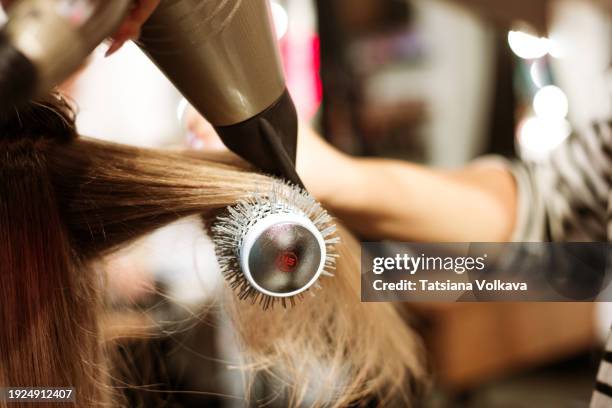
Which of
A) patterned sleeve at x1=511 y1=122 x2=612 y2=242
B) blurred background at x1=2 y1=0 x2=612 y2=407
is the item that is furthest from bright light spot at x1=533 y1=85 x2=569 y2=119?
patterned sleeve at x1=511 y1=122 x2=612 y2=242

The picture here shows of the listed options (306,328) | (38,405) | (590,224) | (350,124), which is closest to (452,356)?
(350,124)

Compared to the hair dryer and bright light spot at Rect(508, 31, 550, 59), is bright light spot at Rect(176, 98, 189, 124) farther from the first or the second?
bright light spot at Rect(508, 31, 550, 59)

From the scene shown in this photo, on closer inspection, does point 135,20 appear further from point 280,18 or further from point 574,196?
point 574,196

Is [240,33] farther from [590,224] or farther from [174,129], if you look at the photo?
[590,224]

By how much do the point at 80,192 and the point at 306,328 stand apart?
224 mm

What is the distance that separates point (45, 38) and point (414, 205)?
17.6 inches

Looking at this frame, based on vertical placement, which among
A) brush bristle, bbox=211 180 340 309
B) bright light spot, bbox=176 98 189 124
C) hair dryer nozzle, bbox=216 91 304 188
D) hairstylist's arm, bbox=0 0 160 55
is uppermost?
bright light spot, bbox=176 98 189 124

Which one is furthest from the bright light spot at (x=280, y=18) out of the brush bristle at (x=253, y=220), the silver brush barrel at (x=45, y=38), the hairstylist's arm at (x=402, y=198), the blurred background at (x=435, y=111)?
the silver brush barrel at (x=45, y=38)

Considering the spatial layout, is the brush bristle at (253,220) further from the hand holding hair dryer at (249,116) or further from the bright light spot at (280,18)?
the bright light spot at (280,18)

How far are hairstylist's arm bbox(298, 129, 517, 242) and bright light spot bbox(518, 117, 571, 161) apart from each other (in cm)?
27

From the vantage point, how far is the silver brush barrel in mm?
276

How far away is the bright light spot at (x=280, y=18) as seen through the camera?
64 cm

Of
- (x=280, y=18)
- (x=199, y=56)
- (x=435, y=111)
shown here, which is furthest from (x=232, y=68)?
(x=435, y=111)

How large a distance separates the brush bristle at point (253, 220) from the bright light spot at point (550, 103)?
2.04 ft
